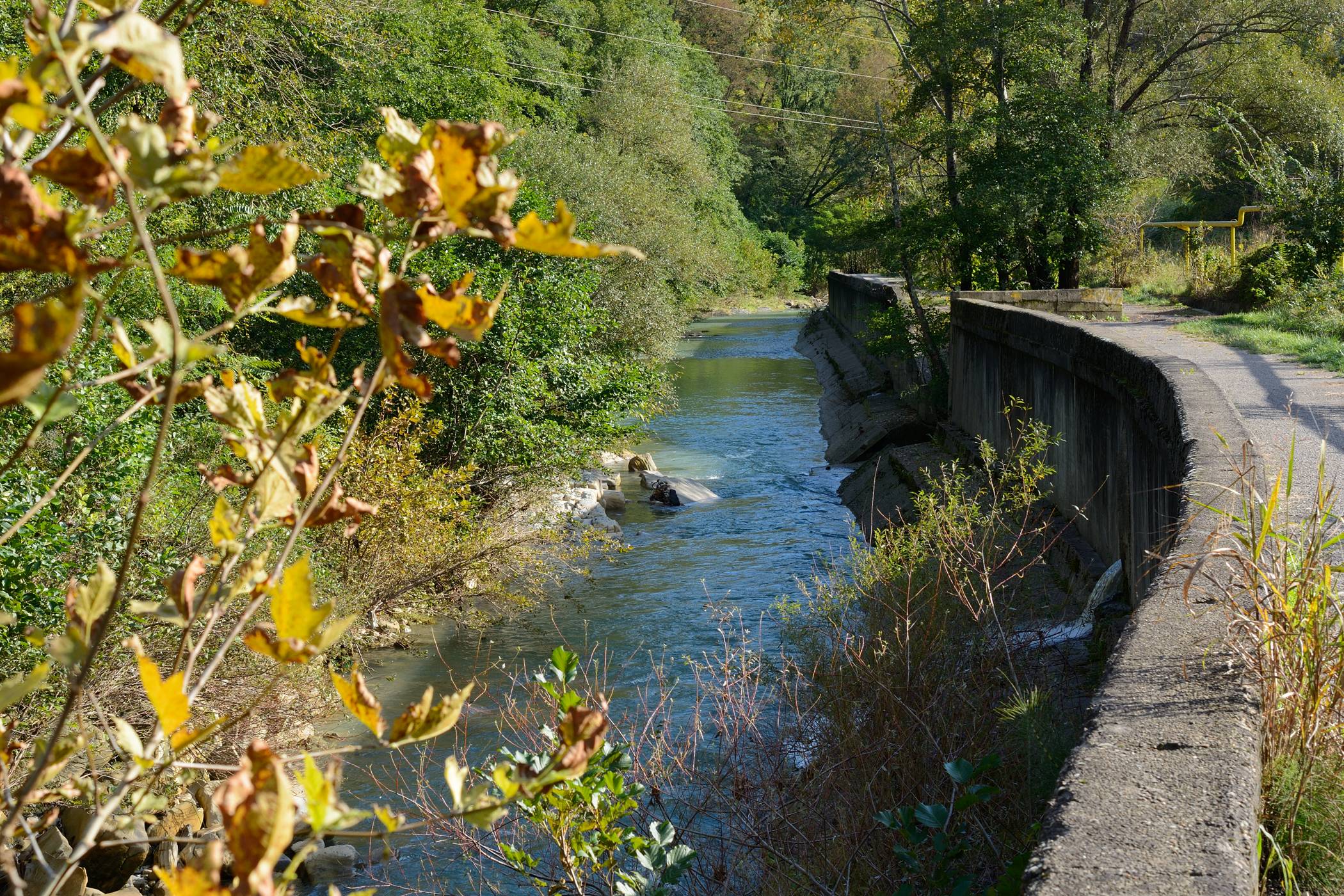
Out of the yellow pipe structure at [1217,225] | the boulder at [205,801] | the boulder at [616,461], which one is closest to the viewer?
the boulder at [205,801]

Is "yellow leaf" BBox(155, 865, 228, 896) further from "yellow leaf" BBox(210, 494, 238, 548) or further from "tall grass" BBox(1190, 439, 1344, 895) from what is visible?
"tall grass" BBox(1190, 439, 1344, 895)

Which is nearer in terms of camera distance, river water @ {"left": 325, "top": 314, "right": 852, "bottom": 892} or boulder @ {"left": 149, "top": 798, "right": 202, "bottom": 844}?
boulder @ {"left": 149, "top": 798, "right": 202, "bottom": 844}

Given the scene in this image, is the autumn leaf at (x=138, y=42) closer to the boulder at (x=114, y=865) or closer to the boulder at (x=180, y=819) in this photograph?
the boulder at (x=114, y=865)

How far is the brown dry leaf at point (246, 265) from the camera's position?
1.13 m

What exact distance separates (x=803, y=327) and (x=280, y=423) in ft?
129

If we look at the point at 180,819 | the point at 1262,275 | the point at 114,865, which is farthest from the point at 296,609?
the point at 1262,275

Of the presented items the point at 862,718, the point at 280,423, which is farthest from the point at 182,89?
the point at 862,718

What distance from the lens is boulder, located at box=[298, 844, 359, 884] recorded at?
255 inches

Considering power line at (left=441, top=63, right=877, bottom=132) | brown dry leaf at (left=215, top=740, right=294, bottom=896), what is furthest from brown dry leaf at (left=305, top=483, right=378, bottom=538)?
power line at (left=441, top=63, right=877, bottom=132)

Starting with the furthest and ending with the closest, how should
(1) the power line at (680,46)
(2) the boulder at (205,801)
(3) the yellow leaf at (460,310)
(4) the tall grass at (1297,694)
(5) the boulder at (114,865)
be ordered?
1. (1) the power line at (680,46)
2. (2) the boulder at (205,801)
3. (5) the boulder at (114,865)
4. (4) the tall grass at (1297,694)
5. (3) the yellow leaf at (460,310)

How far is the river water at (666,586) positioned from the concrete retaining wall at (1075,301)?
351 centimetres

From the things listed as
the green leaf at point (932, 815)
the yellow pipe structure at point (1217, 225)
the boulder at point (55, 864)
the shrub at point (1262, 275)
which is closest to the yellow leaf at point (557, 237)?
the green leaf at point (932, 815)

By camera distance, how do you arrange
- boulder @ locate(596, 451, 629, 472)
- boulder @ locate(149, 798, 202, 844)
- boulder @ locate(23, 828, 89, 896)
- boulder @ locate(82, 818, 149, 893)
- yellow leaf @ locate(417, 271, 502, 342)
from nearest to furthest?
1. yellow leaf @ locate(417, 271, 502, 342)
2. boulder @ locate(23, 828, 89, 896)
3. boulder @ locate(82, 818, 149, 893)
4. boulder @ locate(149, 798, 202, 844)
5. boulder @ locate(596, 451, 629, 472)

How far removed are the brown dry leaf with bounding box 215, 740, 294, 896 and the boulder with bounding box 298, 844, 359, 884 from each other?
6023 mm
